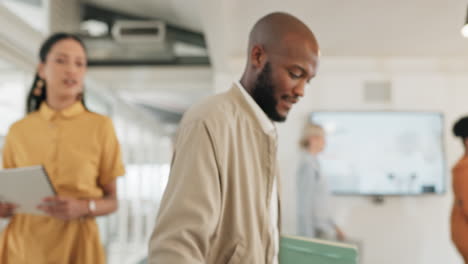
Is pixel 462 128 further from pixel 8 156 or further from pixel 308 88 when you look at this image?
pixel 8 156

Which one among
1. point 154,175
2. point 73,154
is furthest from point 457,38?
point 154,175

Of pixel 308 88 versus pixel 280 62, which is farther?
pixel 308 88

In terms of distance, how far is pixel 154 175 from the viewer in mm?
6621

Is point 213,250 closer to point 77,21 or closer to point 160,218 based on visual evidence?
point 160,218

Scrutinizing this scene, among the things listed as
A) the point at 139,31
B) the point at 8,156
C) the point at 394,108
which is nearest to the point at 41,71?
the point at 8,156

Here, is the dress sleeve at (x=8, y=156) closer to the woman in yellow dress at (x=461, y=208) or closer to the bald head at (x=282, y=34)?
the bald head at (x=282, y=34)

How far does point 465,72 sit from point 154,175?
455cm

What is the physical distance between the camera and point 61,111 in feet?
4.44

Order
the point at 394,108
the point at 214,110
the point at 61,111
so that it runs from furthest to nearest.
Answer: the point at 394,108, the point at 61,111, the point at 214,110

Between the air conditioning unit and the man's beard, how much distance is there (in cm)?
394

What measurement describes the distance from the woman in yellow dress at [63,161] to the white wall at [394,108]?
3.00 metres

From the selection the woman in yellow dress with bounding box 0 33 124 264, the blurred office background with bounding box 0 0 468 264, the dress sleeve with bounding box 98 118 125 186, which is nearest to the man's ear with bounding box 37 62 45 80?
the woman in yellow dress with bounding box 0 33 124 264

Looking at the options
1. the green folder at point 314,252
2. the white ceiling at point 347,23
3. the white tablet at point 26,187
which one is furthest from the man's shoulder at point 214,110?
the white ceiling at point 347,23

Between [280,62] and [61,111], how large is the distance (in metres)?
0.85
